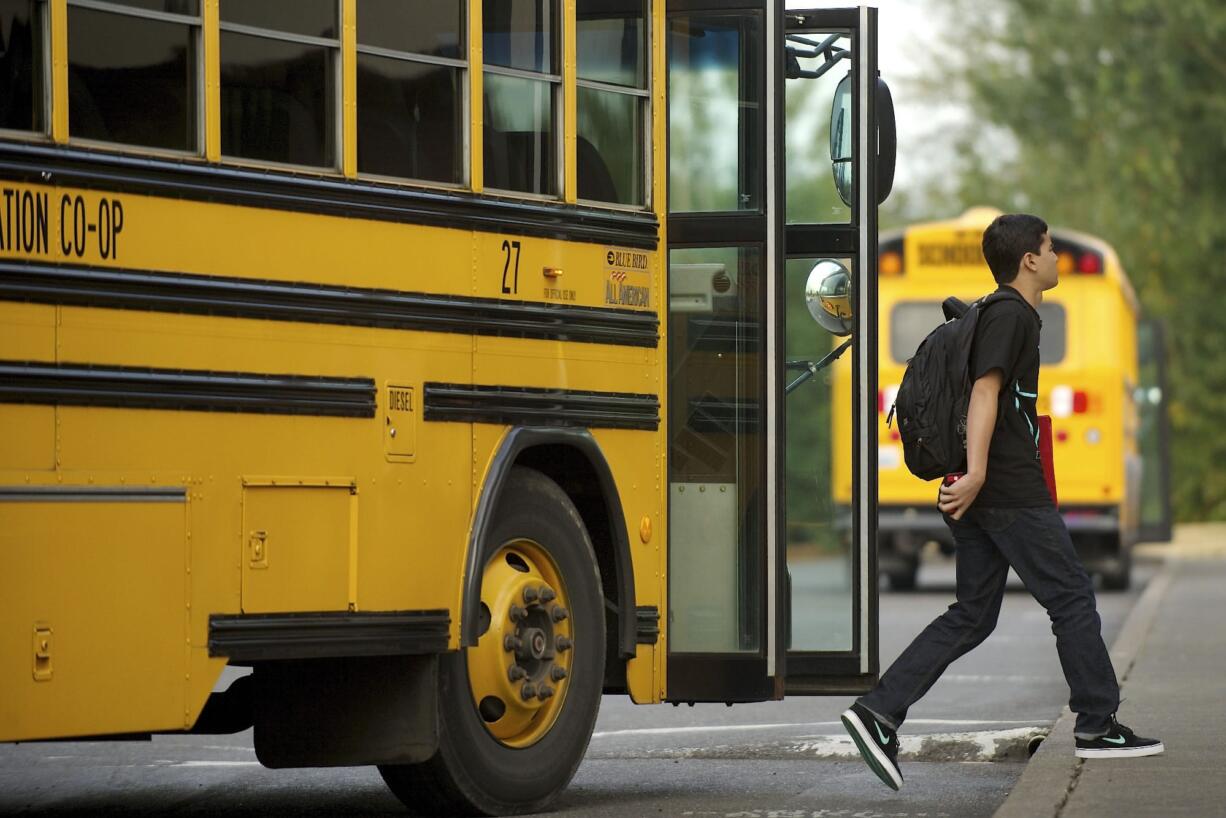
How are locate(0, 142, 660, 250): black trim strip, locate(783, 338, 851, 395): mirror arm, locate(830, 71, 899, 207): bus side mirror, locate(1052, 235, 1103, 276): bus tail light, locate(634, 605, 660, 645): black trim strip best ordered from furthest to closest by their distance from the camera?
1. locate(1052, 235, 1103, 276): bus tail light
2. locate(783, 338, 851, 395): mirror arm
3. locate(830, 71, 899, 207): bus side mirror
4. locate(634, 605, 660, 645): black trim strip
5. locate(0, 142, 660, 250): black trim strip

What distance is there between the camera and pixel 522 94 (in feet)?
25.8

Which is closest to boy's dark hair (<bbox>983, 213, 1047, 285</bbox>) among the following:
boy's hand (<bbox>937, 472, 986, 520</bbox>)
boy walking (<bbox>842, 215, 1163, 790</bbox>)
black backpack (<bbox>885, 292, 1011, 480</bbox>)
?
boy walking (<bbox>842, 215, 1163, 790</bbox>)

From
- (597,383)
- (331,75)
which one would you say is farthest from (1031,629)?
(331,75)

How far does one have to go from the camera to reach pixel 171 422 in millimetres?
6633

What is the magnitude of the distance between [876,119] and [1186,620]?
885 centimetres

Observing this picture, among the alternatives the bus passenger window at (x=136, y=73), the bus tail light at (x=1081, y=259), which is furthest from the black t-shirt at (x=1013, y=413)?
the bus tail light at (x=1081, y=259)

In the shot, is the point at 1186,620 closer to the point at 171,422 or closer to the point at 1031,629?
the point at 1031,629

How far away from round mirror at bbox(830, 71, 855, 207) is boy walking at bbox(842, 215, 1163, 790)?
65cm

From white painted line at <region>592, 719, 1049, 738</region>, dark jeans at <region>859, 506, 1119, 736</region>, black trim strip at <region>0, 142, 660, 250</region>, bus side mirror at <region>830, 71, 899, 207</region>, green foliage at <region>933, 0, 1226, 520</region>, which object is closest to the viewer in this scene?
black trim strip at <region>0, 142, 660, 250</region>

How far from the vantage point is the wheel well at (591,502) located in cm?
813

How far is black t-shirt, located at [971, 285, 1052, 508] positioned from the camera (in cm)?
801

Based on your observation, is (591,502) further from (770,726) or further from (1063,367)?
(1063,367)

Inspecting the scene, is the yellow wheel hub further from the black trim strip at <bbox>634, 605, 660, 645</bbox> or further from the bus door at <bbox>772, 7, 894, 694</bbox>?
the bus door at <bbox>772, 7, 894, 694</bbox>

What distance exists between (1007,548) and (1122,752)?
756mm
